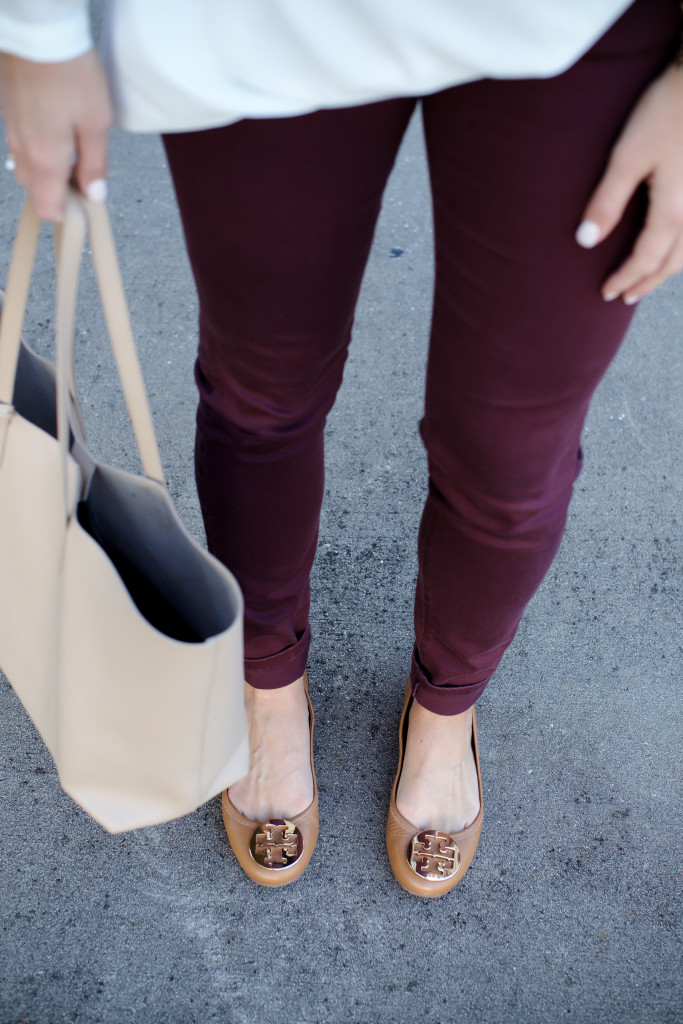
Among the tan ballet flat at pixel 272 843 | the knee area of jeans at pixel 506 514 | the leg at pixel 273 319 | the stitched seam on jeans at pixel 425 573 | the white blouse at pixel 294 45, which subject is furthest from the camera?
the tan ballet flat at pixel 272 843

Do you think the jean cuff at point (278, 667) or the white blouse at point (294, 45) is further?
the jean cuff at point (278, 667)

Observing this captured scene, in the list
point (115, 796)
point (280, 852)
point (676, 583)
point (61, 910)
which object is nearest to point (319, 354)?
point (115, 796)

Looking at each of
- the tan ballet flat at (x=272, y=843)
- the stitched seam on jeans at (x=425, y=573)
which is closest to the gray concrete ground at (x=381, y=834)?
the tan ballet flat at (x=272, y=843)

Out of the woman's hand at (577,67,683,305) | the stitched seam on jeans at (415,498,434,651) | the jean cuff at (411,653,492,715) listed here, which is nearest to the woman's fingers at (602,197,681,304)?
the woman's hand at (577,67,683,305)

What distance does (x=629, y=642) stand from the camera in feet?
4.11

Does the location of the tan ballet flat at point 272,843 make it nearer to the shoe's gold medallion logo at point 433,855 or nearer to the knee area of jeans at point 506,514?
the shoe's gold medallion logo at point 433,855

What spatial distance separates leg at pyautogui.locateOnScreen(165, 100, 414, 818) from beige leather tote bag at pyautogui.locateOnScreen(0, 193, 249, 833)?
98mm

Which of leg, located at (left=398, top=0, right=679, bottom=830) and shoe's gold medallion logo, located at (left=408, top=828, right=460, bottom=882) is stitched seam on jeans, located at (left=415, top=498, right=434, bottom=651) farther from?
shoe's gold medallion logo, located at (left=408, top=828, right=460, bottom=882)

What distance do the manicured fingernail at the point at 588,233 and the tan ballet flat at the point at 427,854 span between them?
2.45 ft

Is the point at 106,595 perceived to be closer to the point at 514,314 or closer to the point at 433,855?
the point at 514,314

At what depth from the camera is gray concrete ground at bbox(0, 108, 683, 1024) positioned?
2.98 ft

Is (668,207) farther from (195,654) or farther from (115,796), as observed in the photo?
(115,796)

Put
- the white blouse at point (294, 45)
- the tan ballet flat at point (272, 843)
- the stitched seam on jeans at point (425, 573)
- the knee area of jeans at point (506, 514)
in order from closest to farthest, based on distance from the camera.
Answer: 1. the white blouse at point (294, 45)
2. the knee area of jeans at point (506, 514)
3. the stitched seam on jeans at point (425, 573)
4. the tan ballet flat at point (272, 843)

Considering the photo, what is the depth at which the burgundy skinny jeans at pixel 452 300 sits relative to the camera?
53 cm
